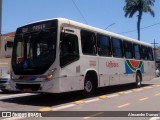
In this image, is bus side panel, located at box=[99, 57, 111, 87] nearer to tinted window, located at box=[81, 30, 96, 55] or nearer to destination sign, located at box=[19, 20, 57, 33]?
tinted window, located at box=[81, 30, 96, 55]

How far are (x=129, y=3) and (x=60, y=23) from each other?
43.8 m


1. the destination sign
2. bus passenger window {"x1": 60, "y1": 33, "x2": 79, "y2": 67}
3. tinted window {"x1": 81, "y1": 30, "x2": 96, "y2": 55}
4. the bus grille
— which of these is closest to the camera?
the bus grille

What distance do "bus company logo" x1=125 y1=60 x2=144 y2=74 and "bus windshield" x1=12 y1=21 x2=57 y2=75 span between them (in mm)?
7144

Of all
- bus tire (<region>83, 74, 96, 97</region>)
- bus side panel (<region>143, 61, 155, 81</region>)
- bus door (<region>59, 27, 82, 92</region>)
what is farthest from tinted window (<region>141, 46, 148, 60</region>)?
bus door (<region>59, 27, 82, 92</region>)

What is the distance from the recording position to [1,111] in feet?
32.2

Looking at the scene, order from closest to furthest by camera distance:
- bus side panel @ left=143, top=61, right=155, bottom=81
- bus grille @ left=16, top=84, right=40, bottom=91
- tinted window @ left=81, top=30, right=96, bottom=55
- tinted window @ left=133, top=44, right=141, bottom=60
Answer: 1. bus grille @ left=16, top=84, right=40, bottom=91
2. tinted window @ left=81, top=30, right=96, bottom=55
3. tinted window @ left=133, top=44, right=141, bottom=60
4. bus side panel @ left=143, top=61, right=155, bottom=81

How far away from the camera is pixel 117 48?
55.0 ft

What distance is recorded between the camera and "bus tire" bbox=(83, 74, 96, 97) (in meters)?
13.4

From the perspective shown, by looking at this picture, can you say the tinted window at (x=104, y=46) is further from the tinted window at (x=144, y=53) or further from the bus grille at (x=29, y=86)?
the tinted window at (x=144, y=53)

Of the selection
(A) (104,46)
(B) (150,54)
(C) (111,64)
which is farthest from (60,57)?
(B) (150,54)

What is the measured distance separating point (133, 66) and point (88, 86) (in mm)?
6228

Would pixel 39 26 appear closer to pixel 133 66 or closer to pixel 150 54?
pixel 133 66

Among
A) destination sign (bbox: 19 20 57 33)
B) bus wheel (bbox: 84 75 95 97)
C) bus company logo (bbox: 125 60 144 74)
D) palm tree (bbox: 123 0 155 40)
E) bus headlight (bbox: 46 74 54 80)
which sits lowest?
bus wheel (bbox: 84 75 95 97)

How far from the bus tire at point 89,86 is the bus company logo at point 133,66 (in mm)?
4395
